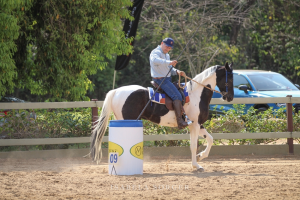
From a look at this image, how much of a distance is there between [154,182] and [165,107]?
80.6 inches

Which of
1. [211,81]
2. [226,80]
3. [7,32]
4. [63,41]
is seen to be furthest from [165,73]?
[63,41]

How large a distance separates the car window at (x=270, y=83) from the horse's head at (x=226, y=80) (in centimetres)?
557

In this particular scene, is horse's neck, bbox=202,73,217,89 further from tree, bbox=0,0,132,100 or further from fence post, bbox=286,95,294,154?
tree, bbox=0,0,132,100

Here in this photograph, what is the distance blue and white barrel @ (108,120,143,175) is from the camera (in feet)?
21.6

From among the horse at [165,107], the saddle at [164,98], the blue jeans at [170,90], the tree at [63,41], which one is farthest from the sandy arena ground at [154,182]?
the tree at [63,41]

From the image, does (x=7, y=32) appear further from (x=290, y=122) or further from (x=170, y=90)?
(x=290, y=122)

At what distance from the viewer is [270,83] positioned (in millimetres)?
13414

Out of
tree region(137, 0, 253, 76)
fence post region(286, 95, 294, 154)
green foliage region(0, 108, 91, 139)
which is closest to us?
green foliage region(0, 108, 91, 139)

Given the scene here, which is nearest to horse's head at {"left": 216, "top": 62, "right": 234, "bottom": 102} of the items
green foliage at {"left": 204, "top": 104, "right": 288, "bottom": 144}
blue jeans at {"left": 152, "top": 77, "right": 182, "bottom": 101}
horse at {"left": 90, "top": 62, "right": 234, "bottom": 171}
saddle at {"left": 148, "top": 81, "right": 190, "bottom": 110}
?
horse at {"left": 90, "top": 62, "right": 234, "bottom": 171}

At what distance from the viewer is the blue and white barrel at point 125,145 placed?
6.59 metres

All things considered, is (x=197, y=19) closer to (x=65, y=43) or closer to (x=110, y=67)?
(x=110, y=67)

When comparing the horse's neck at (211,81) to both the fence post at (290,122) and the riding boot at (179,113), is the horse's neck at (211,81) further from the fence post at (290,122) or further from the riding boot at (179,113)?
the fence post at (290,122)

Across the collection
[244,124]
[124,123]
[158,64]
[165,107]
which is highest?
[158,64]

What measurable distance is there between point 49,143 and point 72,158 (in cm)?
67
